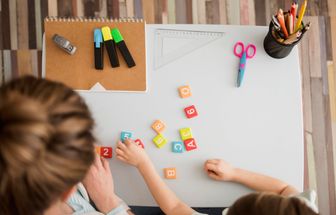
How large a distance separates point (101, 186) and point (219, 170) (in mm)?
323

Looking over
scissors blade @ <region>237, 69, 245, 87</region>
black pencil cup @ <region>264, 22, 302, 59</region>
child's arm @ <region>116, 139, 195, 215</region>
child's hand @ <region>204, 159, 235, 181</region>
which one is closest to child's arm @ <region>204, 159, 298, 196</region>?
child's hand @ <region>204, 159, 235, 181</region>

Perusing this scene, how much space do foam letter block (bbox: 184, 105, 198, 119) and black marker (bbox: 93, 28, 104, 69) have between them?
27 centimetres

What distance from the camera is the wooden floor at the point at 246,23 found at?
5.31ft

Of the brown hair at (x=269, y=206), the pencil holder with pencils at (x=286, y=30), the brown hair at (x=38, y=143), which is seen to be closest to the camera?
the brown hair at (x=38, y=143)

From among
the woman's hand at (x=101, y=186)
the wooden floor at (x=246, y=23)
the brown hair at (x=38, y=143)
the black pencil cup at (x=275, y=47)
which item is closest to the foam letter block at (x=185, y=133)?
the woman's hand at (x=101, y=186)

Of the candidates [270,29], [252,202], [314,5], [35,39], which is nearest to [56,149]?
[252,202]

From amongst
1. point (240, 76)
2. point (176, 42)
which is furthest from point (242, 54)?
point (176, 42)

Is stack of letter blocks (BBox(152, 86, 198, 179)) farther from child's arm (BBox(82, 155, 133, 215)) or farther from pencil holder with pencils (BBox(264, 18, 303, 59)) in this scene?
pencil holder with pencils (BBox(264, 18, 303, 59))

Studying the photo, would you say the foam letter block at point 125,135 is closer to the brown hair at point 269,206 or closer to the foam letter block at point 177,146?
the foam letter block at point 177,146

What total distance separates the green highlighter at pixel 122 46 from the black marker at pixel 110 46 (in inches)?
0.6

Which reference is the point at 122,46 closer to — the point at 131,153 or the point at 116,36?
the point at 116,36

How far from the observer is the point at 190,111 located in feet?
3.42

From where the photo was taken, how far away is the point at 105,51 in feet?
3.47

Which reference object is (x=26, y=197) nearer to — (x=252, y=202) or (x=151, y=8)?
(x=252, y=202)
